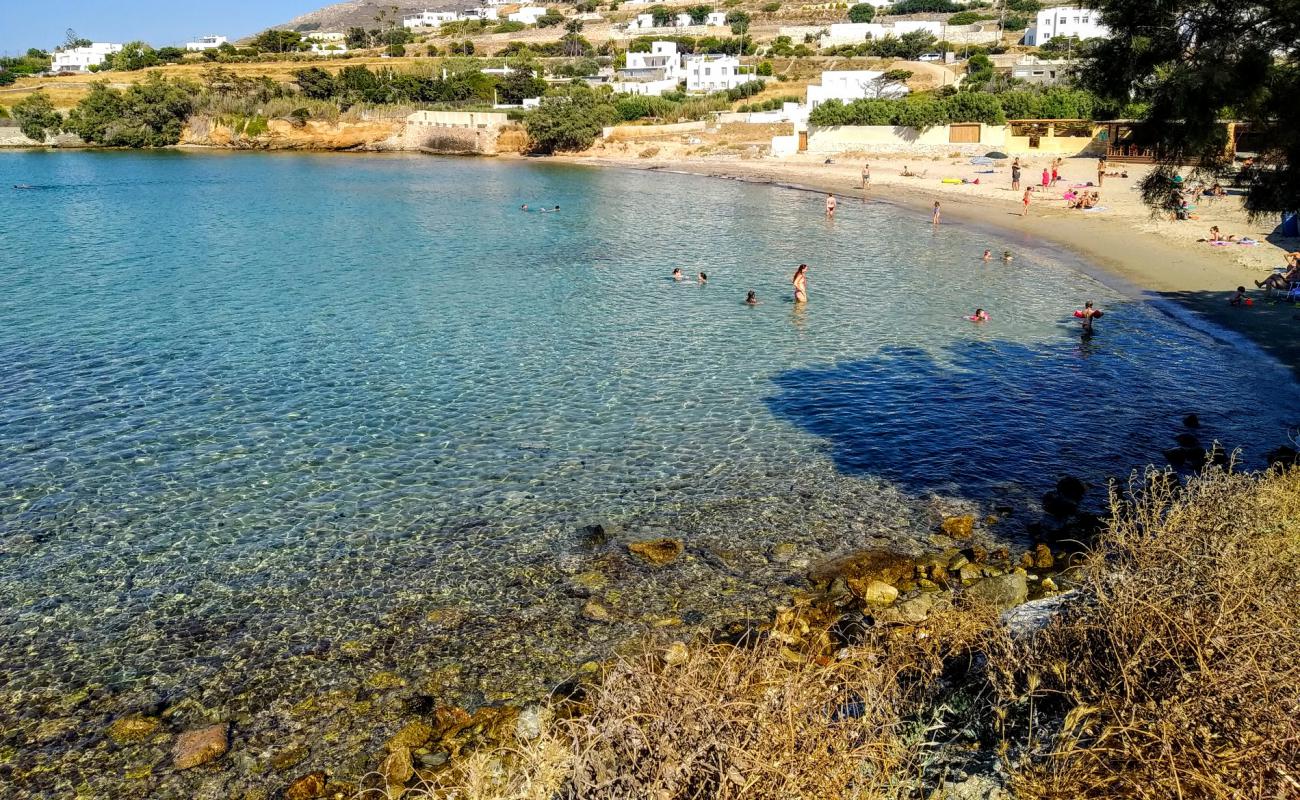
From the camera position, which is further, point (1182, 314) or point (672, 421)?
point (1182, 314)

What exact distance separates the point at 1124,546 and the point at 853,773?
4.90 metres

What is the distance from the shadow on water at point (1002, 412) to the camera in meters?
16.5

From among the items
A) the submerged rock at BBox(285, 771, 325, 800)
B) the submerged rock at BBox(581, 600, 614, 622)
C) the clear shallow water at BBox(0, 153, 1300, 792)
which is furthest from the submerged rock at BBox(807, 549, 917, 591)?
the submerged rock at BBox(285, 771, 325, 800)

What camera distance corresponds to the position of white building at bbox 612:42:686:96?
118100 millimetres

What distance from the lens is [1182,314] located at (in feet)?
88.2

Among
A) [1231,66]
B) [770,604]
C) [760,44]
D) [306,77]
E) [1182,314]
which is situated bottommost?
[770,604]

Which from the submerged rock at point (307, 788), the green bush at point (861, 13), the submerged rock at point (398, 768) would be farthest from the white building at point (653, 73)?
the submerged rock at point (307, 788)

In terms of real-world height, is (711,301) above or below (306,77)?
below

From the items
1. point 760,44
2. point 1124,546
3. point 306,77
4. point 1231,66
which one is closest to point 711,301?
point 1231,66

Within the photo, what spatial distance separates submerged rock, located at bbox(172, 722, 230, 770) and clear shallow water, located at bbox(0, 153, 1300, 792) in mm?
438

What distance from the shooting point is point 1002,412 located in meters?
19.3

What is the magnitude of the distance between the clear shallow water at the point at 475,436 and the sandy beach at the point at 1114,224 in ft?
6.12

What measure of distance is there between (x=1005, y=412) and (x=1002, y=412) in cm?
7

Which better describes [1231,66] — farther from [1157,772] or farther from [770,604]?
[1157,772]
